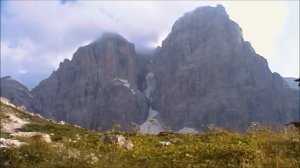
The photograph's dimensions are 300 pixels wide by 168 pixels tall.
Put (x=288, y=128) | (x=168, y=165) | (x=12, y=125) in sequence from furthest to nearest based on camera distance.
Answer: (x=12, y=125) < (x=288, y=128) < (x=168, y=165)

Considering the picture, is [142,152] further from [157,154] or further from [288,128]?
[288,128]

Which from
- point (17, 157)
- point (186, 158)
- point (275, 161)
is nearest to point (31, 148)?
point (17, 157)

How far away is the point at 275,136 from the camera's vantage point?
45.5 feet

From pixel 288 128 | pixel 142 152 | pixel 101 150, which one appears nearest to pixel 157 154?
pixel 142 152

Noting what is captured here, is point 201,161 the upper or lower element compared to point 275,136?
lower

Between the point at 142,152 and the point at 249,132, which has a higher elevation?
the point at 249,132

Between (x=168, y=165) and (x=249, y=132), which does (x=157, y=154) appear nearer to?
→ (x=168, y=165)

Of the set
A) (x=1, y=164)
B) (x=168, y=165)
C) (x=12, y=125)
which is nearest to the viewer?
(x=168, y=165)

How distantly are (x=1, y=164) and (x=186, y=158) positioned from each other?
4393mm

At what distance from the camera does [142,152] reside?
1400cm

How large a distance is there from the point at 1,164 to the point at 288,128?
8197mm

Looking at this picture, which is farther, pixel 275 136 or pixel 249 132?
pixel 249 132

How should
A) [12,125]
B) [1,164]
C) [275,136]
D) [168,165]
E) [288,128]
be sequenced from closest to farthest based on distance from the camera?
[168,165] → [1,164] → [275,136] → [288,128] → [12,125]

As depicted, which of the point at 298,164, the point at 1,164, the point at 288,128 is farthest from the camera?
the point at 288,128
